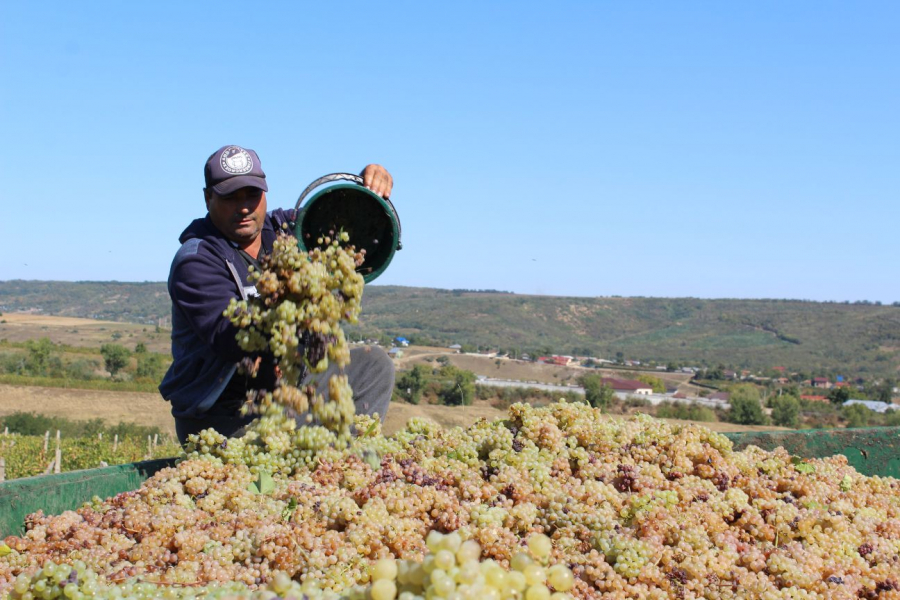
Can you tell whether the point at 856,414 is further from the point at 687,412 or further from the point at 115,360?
the point at 115,360

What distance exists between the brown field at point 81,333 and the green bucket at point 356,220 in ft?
253

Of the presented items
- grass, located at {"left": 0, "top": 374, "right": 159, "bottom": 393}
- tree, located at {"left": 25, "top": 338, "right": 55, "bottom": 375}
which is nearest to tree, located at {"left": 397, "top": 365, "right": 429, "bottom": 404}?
grass, located at {"left": 0, "top": 374, "right": 159, "bottom": 393}

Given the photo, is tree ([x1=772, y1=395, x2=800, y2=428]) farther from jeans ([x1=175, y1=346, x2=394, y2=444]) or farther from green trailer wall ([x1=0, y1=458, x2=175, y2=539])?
green trailer wall ([x1=0, y1=458, x2=175, y2=539])

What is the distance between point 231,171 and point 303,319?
0.99 meters

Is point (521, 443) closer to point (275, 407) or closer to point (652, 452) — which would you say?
point (652, 452)

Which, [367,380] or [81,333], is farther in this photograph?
[81,333]

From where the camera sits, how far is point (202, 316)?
134 inches

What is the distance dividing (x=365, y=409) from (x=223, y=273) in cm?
113

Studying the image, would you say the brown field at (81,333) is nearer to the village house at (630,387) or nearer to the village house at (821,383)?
the village house at (630,387)

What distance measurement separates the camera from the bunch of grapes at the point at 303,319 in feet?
10.0

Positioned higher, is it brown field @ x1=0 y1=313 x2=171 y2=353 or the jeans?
the jeans

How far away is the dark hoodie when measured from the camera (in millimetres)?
3387

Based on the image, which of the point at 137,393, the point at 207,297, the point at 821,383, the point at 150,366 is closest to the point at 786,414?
the point at 821,383

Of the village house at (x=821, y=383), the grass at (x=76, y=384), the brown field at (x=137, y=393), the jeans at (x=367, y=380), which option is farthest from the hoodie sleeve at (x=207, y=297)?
the village house at (x=821, y=383)
